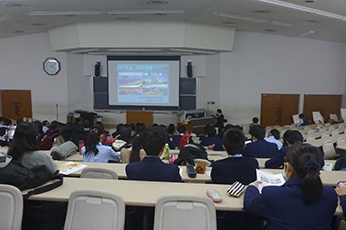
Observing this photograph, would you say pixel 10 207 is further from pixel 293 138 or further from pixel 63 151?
pixel 293 138

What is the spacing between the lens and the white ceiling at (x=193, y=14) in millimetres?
6645

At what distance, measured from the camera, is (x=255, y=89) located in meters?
11.6

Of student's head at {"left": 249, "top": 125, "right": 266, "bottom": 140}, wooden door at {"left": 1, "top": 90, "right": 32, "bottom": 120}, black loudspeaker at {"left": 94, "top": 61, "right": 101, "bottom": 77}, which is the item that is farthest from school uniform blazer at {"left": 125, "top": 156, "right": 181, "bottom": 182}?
wooden door at {"left": 1, "top": 90, "right": 32, "bottom": 120}

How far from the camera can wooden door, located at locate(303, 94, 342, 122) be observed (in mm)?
11547

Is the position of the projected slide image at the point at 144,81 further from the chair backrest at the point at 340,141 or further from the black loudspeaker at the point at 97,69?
the chair backrest at the point at 340,141

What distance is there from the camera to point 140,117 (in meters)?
11.2

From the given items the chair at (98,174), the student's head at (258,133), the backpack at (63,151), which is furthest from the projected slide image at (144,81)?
the chair at (98,174)

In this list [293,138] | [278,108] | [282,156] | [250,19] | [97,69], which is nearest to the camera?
[282,156]

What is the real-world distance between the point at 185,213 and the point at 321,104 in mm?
11071

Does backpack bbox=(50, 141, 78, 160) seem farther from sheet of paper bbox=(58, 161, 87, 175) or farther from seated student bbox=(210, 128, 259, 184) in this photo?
seated student bbox=(210, 128, 259, 184)

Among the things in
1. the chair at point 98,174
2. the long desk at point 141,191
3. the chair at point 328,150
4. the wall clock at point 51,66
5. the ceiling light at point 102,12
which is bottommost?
the chair at point 328,150

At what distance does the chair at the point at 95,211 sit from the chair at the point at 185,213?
0.29 metres

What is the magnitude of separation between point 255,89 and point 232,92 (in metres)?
0.87

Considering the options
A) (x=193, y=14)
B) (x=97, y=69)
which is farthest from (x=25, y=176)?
(x=97, y=69)
